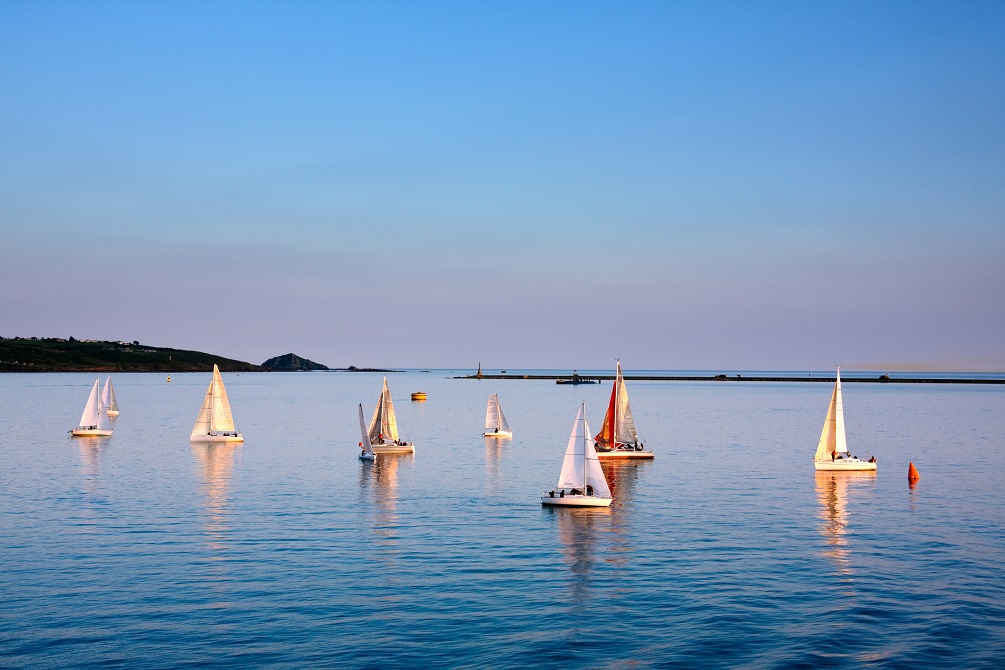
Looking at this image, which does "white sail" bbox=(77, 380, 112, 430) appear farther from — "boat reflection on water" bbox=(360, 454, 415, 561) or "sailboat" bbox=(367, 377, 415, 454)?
"boat reflection on water" bbox=(360, 454, 415, 561)

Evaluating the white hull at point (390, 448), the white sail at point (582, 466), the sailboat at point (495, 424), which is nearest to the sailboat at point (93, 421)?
the white hull at point (390, 448)

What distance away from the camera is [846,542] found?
47.5 metres

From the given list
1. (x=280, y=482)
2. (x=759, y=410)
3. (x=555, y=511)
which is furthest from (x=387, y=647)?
(x=759, y=410)

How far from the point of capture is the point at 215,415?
10544cm

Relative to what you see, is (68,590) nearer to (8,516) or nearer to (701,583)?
(8,516)

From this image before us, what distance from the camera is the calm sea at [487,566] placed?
29.2 metres


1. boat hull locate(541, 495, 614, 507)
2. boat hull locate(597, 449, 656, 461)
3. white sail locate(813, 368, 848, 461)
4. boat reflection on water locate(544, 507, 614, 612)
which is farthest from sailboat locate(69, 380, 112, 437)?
white sail locate(813, 368, 848, 461)

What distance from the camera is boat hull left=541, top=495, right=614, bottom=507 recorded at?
57.1 metres

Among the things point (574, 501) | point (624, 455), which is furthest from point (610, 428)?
point (574, 501)

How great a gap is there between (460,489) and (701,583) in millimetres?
32427

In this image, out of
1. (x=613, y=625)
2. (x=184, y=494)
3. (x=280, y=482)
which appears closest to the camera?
(x=613, y=625)

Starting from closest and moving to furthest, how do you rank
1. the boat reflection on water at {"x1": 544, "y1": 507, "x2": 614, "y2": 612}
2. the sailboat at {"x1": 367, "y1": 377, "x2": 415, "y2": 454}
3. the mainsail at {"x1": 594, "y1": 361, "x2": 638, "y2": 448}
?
the boat reflection on water at {"x1": 544, "y1": 507, "x2": 614, "y2": 612}, the sailboat at {"x1": 367, "y1": 377, "x2": 415, "y2": 454}, the mainsail at {"x1": 594, "y1": 361, "x2": 638, "y2": 448}

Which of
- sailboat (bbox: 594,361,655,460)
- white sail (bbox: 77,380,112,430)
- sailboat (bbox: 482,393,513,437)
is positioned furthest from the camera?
sailboat (bbox: 482,393,513,437)

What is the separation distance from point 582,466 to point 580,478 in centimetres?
83
